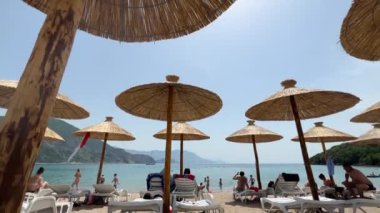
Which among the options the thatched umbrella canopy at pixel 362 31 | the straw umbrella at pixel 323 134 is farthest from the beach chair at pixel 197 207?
the straw umbrella at pixel 323 134

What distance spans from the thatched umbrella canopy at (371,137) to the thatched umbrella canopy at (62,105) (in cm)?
1143

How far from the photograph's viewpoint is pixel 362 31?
3.12 metres

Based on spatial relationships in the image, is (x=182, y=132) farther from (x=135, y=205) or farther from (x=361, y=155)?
(x=361, y=155)

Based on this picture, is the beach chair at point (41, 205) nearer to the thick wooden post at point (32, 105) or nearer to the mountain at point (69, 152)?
the thick wooden post at point (32, 105)

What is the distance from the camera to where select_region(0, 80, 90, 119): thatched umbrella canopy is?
5.08 metres

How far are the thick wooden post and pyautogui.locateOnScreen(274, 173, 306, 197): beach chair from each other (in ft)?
26.7

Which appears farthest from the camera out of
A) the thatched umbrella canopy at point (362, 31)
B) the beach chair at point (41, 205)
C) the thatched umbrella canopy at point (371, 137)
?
the thatched umbrella canopy at point (371, 137)

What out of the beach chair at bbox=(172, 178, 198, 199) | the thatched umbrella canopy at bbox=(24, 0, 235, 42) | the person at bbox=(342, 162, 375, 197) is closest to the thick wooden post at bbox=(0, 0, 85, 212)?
the thatched umbrella canopy at bbox=(24, 0, 235, 42)

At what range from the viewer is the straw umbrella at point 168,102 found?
4750 mm

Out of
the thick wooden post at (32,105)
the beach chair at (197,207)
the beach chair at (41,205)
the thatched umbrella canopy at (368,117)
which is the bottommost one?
the beach chair at (197,207)

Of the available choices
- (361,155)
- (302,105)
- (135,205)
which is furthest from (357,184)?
(361,155)

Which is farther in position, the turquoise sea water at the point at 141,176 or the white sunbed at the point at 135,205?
the turquoise sea water at the point at 141,176

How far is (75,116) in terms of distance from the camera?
249 inches

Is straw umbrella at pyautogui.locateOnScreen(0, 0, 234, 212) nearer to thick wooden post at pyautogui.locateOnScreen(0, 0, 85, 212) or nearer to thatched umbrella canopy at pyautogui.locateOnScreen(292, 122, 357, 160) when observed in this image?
thick wooden post at pyautogui.locateOnScreen(0, 0, 85, 212)
